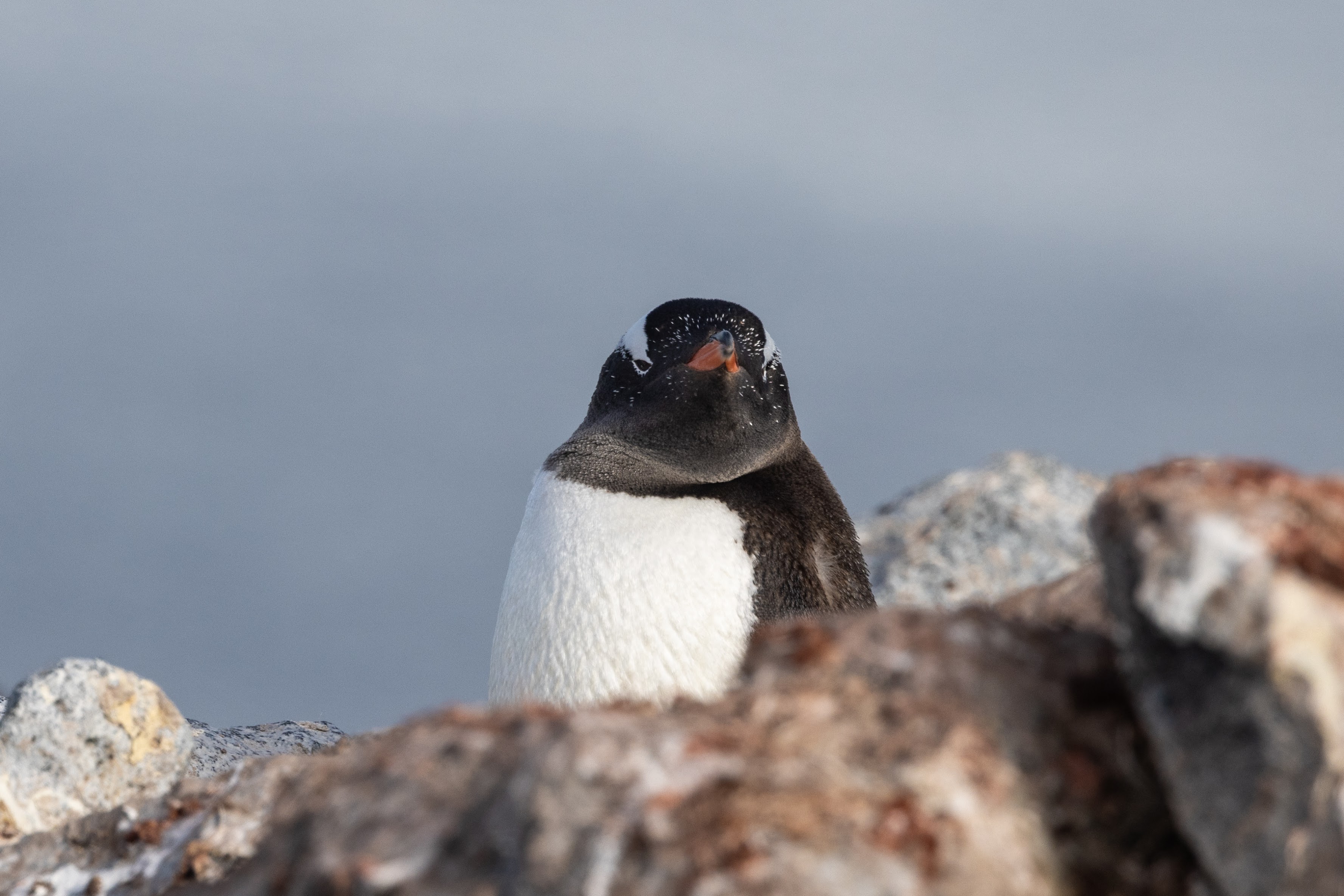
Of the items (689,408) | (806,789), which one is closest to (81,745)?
(689,408)

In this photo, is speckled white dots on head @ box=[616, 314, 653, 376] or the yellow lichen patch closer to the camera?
the yellow lichen patch

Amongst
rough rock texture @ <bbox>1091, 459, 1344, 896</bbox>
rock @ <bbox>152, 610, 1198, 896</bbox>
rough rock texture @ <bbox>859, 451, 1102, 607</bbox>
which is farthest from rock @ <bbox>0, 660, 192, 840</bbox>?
rough rock texture @ <bbox>859, 451, 1102, 607</bbox>

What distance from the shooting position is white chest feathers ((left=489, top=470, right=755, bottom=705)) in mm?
6328

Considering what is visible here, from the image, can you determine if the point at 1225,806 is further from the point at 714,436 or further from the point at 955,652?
the point at 714,436

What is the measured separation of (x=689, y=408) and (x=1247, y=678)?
4.69 meters

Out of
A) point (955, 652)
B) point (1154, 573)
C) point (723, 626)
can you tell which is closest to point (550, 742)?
point (955, 652)

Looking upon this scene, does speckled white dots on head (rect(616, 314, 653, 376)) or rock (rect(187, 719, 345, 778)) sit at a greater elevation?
speckled white dots on head (rect(616, 314, 653, 376))

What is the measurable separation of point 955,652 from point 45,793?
14.3ft

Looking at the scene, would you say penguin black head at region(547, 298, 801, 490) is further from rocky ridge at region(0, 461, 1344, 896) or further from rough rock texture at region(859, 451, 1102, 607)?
rough rock texture at region(859, 451, 1102, 607)

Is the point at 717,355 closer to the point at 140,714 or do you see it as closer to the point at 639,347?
the point at 639,347

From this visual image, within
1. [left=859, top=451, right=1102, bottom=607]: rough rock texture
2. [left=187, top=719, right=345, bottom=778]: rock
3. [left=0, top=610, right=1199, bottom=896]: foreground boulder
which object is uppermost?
[left=0, top=610, right=1199, bottom=896]: foreground boulder

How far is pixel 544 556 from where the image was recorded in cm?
681

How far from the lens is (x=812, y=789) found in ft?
8.54

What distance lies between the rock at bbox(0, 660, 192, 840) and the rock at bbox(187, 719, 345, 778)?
123 cm
